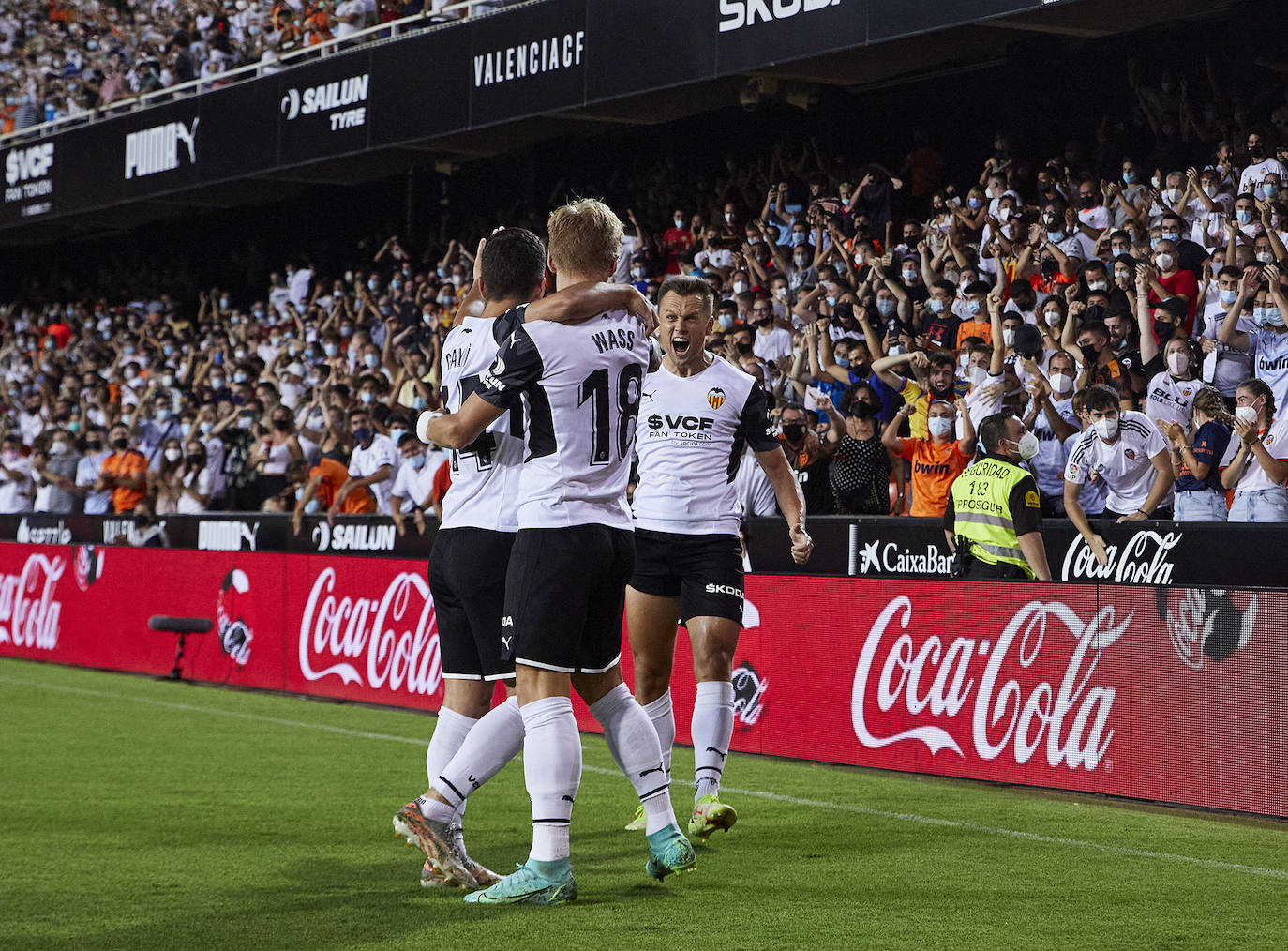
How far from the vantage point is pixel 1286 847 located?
6.96 metres

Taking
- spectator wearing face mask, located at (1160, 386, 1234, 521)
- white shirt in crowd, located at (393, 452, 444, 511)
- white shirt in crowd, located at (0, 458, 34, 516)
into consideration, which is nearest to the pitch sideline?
white shirt in crowd, located at (393, 452, 444, 511)

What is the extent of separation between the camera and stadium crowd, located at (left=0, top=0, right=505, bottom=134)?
22.4 meters

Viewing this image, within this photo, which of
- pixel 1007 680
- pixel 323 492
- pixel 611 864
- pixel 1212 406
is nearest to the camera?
A: pixel 611 864

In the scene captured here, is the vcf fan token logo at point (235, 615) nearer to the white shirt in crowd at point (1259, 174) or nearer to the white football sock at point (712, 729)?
the white football sock at point (712, 729)

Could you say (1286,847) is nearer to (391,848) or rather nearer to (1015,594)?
(1015,594)

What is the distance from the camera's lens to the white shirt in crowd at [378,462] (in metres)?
16.0

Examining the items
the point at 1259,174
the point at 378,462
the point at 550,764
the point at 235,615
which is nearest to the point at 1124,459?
the point at 1259,174

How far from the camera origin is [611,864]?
250 inches

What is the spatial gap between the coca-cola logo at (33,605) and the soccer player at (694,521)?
480 inches

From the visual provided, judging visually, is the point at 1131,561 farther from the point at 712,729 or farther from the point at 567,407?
the point at 567,407

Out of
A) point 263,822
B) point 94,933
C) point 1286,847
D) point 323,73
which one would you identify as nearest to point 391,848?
point 263,822

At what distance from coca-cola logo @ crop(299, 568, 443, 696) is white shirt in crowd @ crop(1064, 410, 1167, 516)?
A: 4946 millimetres

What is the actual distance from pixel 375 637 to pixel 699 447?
7118mm

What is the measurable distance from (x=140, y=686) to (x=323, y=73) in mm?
10180
